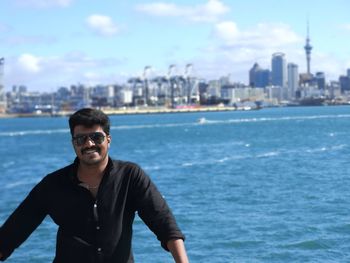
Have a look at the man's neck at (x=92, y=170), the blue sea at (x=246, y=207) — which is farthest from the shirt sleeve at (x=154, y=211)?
the blue sea at (x=246, y=207)

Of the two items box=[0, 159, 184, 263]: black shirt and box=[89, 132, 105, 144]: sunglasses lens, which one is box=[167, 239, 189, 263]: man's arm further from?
box=[89, 132, 105, 144]: sunglasses lens

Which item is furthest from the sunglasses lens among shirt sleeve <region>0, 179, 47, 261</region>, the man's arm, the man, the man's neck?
the man's arm

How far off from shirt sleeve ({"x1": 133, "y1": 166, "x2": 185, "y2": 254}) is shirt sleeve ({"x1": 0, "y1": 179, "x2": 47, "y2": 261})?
1.53ft

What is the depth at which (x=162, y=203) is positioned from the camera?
3.61 meters

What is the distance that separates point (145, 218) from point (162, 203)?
4.2 inches

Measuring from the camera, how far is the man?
11.9 ft

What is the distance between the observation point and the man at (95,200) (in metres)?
3.63

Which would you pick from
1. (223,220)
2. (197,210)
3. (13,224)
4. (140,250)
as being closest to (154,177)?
(197,210)

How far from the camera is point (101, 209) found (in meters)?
3.65

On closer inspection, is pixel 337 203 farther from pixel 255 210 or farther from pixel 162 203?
pixel 162 203

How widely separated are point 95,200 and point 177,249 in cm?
45

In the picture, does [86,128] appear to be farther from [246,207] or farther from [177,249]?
[246,207]

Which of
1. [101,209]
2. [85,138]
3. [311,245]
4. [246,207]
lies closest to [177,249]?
[101,209]

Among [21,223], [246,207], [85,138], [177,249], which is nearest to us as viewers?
[177,249]
